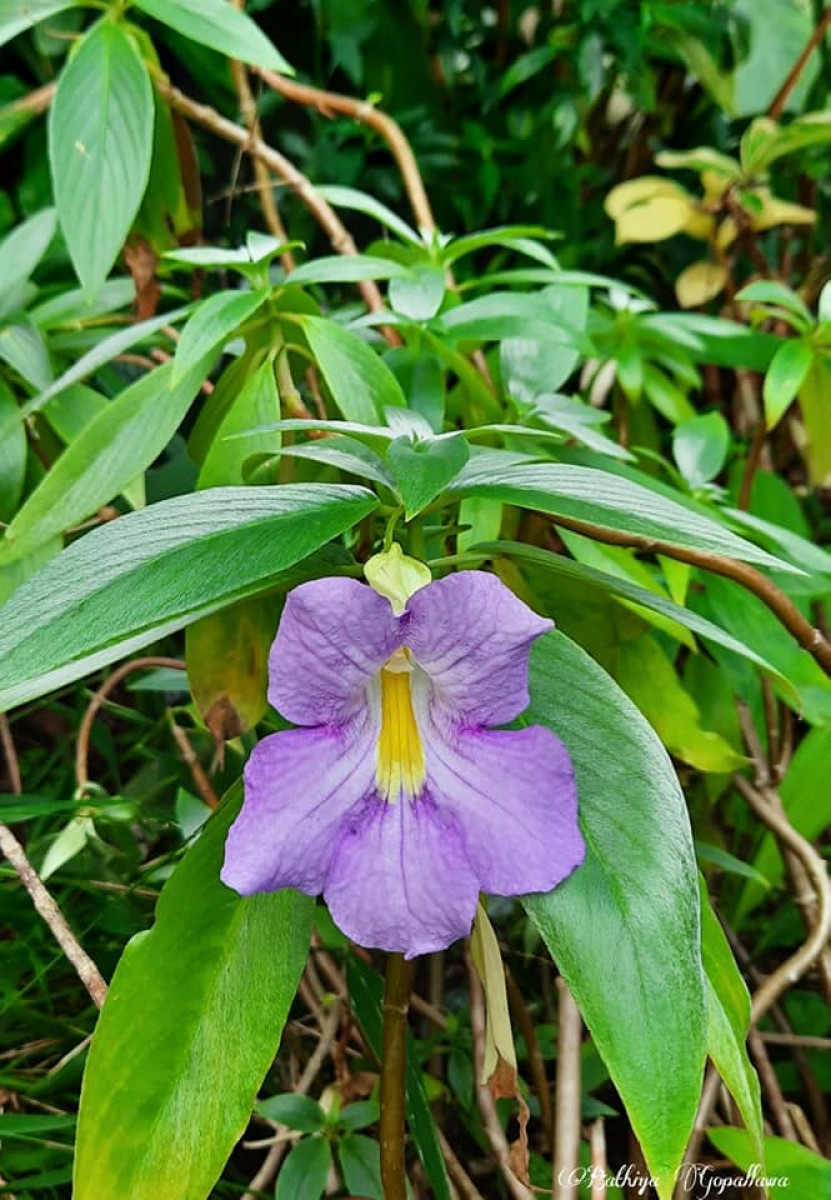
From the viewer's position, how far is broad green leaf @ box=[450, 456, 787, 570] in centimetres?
41

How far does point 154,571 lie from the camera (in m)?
0.40

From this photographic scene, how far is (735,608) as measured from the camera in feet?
2.58

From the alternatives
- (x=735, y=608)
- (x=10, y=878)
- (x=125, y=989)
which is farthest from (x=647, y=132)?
(x=125, y=989)

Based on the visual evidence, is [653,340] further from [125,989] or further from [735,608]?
[125,989]

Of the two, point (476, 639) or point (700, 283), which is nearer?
point (476, 639)

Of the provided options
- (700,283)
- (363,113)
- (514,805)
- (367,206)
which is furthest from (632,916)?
(700,283)

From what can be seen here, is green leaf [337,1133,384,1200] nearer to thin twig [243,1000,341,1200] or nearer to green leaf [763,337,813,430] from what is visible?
thin twig [243,1000,341,1200]

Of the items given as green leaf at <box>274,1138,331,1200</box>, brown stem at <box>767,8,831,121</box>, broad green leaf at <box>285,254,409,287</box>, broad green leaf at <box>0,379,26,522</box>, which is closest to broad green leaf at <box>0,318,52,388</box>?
broad green leaf at <box>0,379,26,522</box>

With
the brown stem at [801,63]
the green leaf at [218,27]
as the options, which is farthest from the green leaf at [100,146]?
the brown stem at [801,63]

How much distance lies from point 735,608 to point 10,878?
22.5 inches

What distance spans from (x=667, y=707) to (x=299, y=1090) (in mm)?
367

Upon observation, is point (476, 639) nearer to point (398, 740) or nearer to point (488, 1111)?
point (398, 740)

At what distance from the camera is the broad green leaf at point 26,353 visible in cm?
80

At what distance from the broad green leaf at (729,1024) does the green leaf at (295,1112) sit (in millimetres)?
281
